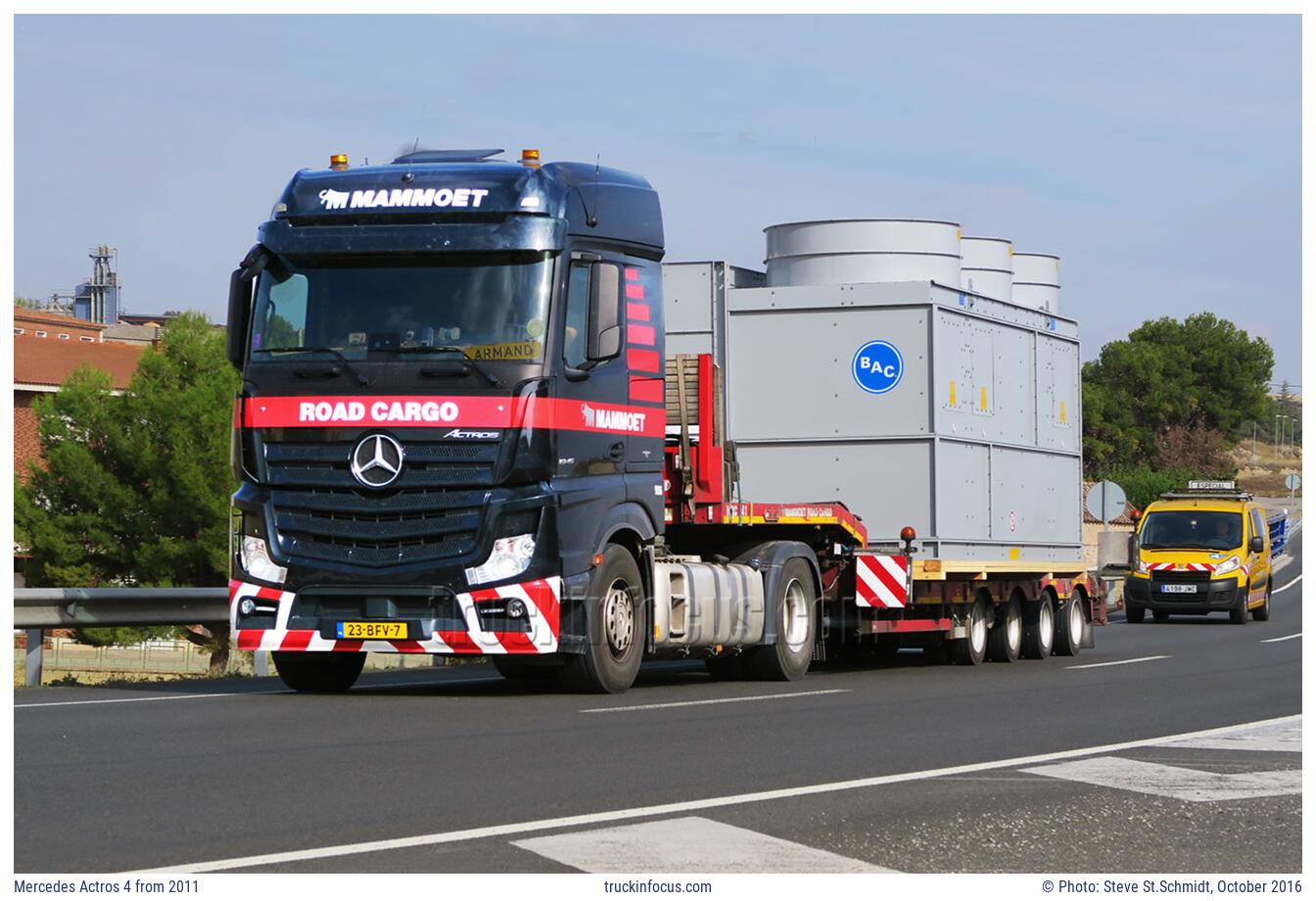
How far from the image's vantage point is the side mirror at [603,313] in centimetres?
1462

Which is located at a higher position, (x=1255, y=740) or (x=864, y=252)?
(x=864, y=252)

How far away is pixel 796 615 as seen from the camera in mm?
18125

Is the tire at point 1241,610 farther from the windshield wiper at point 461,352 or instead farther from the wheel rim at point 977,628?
the windshield wiper at point 461,352

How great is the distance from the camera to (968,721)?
43.4 feet

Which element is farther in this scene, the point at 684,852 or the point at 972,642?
Result: the point at 972,642

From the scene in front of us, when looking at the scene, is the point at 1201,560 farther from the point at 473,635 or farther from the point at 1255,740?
the point at 1255,740

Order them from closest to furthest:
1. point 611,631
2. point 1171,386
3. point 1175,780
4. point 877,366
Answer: point 1175,780, point 611,631, point 877,366, point 1171,386

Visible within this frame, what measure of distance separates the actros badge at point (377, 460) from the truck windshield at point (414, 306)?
0.60 metres

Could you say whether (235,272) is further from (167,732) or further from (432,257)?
(167,732)

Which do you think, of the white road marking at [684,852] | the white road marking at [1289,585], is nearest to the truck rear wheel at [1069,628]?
the white road marking at [684,852]

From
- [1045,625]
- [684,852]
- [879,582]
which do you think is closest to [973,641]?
[1045,625]

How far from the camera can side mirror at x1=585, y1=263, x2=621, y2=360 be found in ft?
48.0

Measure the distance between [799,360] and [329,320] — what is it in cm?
624

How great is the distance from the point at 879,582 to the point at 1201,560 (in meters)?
20.7
